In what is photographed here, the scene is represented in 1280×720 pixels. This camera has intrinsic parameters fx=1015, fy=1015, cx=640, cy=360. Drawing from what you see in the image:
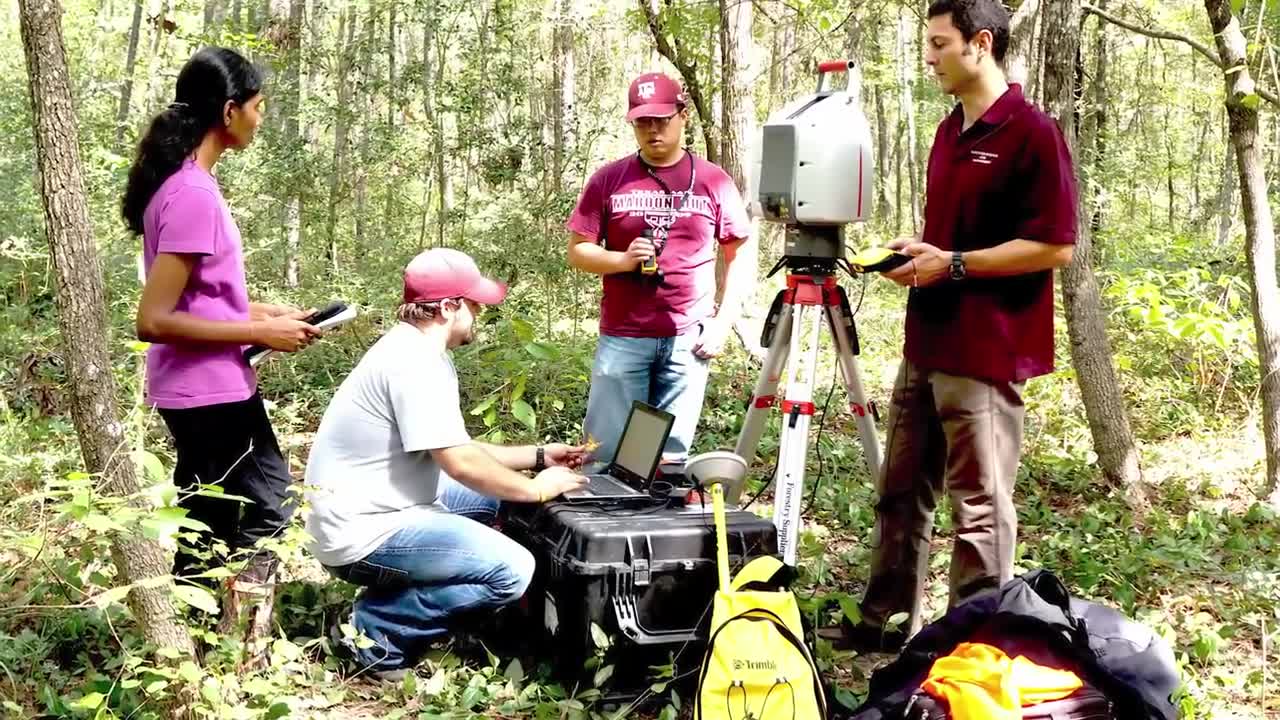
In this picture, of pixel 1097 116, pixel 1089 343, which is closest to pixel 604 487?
pixel 1089 343

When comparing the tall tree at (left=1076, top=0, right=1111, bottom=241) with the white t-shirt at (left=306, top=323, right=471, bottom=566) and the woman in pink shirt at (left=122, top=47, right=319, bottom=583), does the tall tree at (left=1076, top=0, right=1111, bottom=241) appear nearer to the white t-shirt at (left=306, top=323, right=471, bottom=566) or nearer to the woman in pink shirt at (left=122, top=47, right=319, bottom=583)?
the white t-shirt at (left=306, top=323, right=471, bottom=566)

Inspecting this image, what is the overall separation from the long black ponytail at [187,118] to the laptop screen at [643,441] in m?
1.54

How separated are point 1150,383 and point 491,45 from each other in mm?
5611

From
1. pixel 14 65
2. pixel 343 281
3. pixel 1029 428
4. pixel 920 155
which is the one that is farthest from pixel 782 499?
pixel 920 155

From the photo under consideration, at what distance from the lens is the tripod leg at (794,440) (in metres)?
3.25

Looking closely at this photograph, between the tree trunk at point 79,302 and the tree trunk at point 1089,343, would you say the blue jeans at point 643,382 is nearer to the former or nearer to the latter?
the tree trunk at point 79,302

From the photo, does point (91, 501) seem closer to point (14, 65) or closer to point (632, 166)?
point (632, 166)

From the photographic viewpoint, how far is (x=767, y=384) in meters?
3.59

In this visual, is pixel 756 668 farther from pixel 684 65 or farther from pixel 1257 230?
pixel 684 65

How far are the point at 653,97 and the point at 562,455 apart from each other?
4.63ft

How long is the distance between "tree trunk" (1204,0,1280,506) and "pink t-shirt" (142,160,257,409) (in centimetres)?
417

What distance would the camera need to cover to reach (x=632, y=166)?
13.3ft

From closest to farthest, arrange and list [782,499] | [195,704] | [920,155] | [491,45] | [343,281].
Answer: [195,704], [782,499], [343,281], [491,45], [920,155]

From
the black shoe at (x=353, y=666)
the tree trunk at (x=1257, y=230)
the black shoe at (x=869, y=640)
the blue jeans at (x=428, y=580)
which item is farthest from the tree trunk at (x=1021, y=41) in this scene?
the black shoe at (x=353, y=666)
